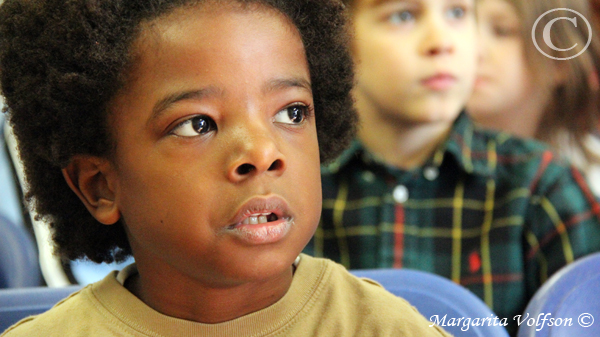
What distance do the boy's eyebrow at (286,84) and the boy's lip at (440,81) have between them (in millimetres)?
859

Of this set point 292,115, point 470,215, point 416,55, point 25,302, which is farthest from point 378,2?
point 25,302

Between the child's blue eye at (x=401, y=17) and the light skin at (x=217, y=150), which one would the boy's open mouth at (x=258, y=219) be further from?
the child's blue eye at (x=401, y=17)

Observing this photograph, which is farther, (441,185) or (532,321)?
(441,185)

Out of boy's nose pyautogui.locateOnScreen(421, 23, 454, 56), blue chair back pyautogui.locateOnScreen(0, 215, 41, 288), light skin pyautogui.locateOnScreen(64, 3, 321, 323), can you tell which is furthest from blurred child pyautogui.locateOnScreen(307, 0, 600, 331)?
light skin pyautogui.locateOnScreen(64, 3, 321, 323)

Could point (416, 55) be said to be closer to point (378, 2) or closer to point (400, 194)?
point (378, 2)

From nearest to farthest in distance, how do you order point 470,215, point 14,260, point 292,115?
point 292,115 → point 14,260 → point 470,215

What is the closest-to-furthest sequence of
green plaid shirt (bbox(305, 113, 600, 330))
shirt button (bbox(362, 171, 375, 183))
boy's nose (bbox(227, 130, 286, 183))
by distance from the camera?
boy's nose (bbox(227, 130, 286, 183))
green plaid shirt (bbox(305, 113, 600, 330))
shirt button (bbox(362, 171, 375, 183))

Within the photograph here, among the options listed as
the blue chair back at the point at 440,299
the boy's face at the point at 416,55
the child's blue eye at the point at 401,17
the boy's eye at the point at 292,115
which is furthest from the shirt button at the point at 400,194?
the boy's eye at the point at 292,115

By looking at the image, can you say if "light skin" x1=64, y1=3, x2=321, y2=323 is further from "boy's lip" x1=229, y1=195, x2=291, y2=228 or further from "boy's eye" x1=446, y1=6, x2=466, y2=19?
"boy's eye" x1=446, y1=6, x2=466, y2=19

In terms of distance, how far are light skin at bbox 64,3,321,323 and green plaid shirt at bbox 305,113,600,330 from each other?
2.77 ft

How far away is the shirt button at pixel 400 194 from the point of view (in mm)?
1825

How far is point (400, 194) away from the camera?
1.83 meters

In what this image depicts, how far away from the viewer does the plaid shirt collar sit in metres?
1.79

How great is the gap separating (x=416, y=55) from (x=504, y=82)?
12.3 inches
